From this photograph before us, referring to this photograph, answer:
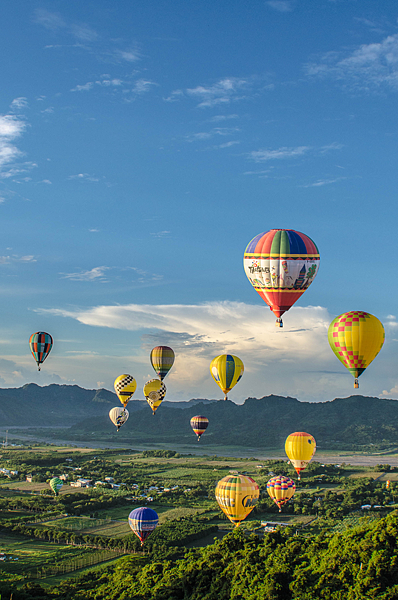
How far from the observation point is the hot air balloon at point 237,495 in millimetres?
32250

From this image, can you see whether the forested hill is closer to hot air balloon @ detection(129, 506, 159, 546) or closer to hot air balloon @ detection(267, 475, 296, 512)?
hot air balloon @ detection(267, 475, 296, 512)

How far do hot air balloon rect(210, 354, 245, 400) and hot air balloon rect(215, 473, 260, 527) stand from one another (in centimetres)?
695

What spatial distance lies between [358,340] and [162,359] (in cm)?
2186

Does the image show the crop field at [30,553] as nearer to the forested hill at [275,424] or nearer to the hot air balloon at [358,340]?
the hot air balloon at [358,340]

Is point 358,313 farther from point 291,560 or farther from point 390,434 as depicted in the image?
point 390,434

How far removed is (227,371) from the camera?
126 feet

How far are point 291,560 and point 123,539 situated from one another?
21.2 meters

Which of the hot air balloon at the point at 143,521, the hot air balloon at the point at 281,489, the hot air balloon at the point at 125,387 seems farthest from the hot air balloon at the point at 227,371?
the hot air balloon at the point at 125,387

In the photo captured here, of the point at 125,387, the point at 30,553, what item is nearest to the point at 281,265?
the point at 30,553

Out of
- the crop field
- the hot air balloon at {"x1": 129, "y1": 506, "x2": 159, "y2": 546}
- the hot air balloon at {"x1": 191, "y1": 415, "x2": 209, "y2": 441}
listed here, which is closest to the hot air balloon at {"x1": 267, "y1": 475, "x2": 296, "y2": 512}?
the hot air balloon at {"x1": 129, "y1": 506, "x2": 159, "y2": 546}

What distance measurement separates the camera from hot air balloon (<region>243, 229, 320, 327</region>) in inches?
1108

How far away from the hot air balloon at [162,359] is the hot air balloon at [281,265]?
2097cm

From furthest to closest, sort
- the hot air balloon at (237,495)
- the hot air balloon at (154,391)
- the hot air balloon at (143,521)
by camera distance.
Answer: the hot air balloon at (154,391) < the hot air balloon at (143,521) < the hot air balloon at (237,495)

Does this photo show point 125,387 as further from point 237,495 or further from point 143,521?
point 237,495
